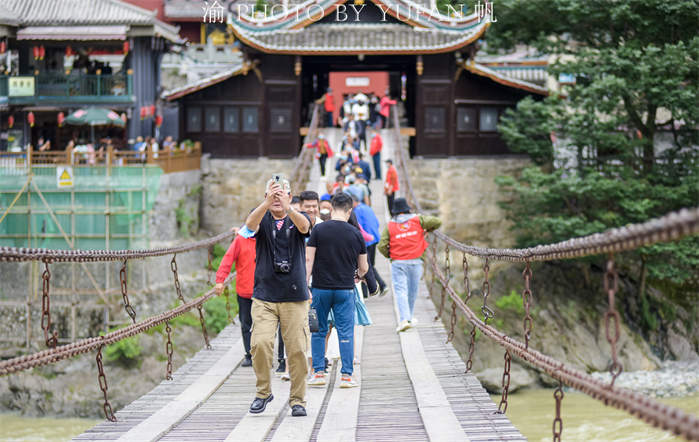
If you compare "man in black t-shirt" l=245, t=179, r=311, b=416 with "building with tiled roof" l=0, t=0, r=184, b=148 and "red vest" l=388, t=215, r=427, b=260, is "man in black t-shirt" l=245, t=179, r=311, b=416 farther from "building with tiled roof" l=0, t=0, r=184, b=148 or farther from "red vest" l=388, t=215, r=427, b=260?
"building with tiled roof" l=0, t=0, r=184, b=148

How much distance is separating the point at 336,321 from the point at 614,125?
18.6 metres

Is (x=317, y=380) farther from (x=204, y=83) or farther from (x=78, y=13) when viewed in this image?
(x=78, y=13)

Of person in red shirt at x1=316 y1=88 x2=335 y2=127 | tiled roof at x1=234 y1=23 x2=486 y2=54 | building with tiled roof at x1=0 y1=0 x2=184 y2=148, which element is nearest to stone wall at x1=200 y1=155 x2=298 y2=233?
person in red shirt at x1=316 y1=88 x2=335 y2=127

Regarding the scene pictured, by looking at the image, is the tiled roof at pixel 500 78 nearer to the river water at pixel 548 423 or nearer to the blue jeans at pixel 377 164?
the blue jeans at pixel 377 164

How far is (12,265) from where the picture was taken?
25.0 metres

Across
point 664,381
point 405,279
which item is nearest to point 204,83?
point 664,381

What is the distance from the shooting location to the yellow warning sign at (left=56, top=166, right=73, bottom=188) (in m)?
24.5

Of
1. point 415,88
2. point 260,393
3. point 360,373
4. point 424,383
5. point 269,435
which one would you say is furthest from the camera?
point 415,88

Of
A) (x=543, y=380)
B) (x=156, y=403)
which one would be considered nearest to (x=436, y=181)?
(x=543, y=380)

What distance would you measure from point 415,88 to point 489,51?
8.90 ft

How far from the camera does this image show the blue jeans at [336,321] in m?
8.58

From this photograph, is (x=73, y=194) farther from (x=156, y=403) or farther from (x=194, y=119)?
(x=156, y=403)

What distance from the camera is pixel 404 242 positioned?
11352mm

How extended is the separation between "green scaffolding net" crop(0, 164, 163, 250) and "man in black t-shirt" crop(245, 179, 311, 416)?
1752 cm
